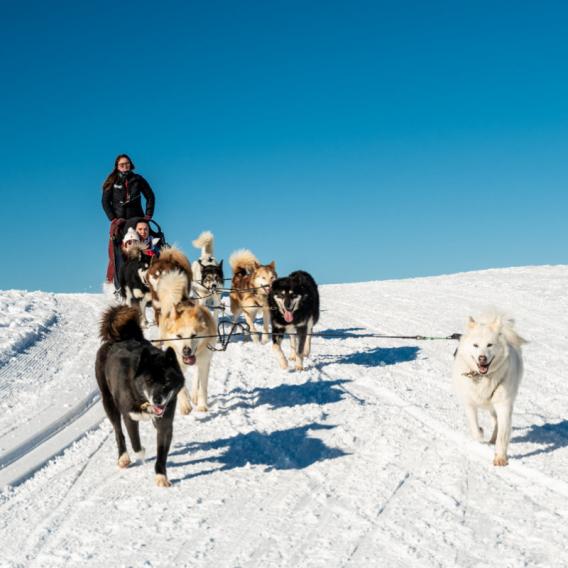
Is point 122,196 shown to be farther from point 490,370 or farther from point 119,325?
point 490,370

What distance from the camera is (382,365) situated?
7.82 metres

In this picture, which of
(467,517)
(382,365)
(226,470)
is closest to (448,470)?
(467,517)

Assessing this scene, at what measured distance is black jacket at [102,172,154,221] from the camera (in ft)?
29.6

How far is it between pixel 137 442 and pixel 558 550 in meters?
2.50

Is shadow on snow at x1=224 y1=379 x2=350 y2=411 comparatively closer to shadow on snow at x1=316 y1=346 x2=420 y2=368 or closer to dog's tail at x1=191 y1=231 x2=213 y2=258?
shadow on snow at x1=316 y1=346 x2=420 y2=368

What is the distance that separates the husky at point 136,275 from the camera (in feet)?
28.4

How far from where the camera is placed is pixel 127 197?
29.8ft

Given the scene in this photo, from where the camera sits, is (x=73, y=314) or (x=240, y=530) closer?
(x=240, y=530)

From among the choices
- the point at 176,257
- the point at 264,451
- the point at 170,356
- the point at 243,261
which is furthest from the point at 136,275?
the point at 170,356

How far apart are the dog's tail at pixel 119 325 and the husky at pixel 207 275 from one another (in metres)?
4.79

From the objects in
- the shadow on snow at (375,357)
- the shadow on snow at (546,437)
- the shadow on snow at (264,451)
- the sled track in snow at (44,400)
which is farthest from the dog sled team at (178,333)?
the sled track in snow at (44,400)

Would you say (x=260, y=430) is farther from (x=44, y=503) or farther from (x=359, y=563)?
(x=359, y=563)

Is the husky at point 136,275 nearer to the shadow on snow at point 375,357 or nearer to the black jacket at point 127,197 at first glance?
the black jacket at point 127,197

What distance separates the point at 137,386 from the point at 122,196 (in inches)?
216
